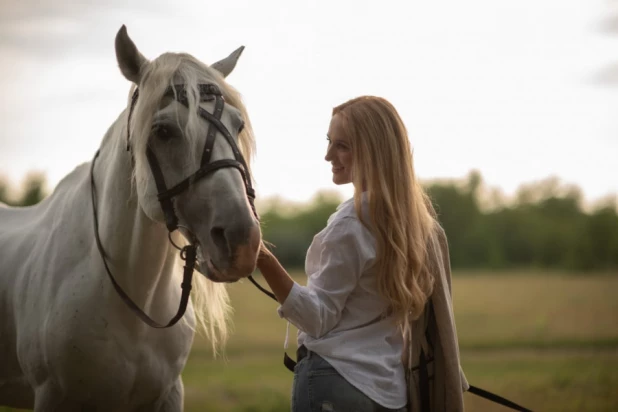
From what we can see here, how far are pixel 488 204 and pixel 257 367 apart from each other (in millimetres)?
22363

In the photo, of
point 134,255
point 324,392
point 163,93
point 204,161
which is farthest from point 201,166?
point 324,392

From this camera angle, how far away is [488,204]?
3653 centimetres

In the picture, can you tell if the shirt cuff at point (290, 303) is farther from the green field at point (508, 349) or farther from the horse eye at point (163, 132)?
the green field at point (508, 349)

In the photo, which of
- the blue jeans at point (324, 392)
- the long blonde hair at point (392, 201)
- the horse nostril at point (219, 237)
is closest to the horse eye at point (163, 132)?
the horse nostril at point (219, 237)

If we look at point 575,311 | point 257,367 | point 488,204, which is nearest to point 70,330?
point 257,367

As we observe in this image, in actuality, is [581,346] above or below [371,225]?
below

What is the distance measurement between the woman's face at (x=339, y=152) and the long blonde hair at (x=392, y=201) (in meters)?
0.04

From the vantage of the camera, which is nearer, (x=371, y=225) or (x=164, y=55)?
(x=371, y=225)

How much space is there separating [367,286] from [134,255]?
111 cm

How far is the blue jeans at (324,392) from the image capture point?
2275mm

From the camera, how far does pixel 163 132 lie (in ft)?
8.24

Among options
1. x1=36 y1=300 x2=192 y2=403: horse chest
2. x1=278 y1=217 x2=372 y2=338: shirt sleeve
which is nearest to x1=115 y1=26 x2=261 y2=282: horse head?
x1=278 y1=217 x2=372 y2=338: shirt sleeve

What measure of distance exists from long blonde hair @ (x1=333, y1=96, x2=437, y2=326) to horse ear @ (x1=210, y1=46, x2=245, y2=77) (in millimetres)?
759

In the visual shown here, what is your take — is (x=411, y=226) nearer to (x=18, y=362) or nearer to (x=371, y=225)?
(x=371, y=225)
